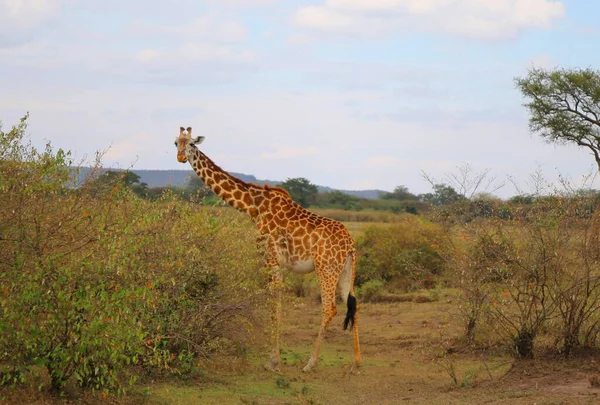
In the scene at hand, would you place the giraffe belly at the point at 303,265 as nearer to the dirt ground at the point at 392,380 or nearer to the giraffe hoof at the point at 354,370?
the dirt ground at the point at 392,380

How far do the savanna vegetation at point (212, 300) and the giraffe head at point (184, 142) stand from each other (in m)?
0.56

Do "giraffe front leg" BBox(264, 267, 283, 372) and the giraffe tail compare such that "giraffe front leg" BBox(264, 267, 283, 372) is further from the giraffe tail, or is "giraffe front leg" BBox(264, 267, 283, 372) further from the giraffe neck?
the giraffe neck

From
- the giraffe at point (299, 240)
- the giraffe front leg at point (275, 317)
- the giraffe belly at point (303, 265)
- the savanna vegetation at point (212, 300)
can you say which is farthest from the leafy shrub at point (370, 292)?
the giraffe front leg at point (275, 317)

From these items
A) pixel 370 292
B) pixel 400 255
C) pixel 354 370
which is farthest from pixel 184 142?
pixel 400 255

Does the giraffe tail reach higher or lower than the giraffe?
lower

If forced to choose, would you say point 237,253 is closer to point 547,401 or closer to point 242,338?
point 242,338

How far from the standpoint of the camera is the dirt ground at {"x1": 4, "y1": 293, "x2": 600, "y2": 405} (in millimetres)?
9156

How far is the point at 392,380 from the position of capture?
11078mm

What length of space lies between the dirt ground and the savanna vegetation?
0.04m

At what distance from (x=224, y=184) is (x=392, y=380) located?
3.52 m

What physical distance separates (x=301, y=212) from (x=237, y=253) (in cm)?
177

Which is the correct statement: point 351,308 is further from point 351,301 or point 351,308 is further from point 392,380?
point 392,380

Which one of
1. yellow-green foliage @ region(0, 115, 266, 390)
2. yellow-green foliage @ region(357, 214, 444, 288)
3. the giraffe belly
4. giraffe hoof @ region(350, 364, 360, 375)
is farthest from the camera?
yellow-green foliage @ region(357, 214, 444, 288)

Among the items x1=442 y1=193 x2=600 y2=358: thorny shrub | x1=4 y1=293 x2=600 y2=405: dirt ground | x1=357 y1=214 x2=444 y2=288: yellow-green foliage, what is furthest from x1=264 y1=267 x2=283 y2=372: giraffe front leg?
x1=357 y1=214 x2=444 y2=288: yellow-green foliage
